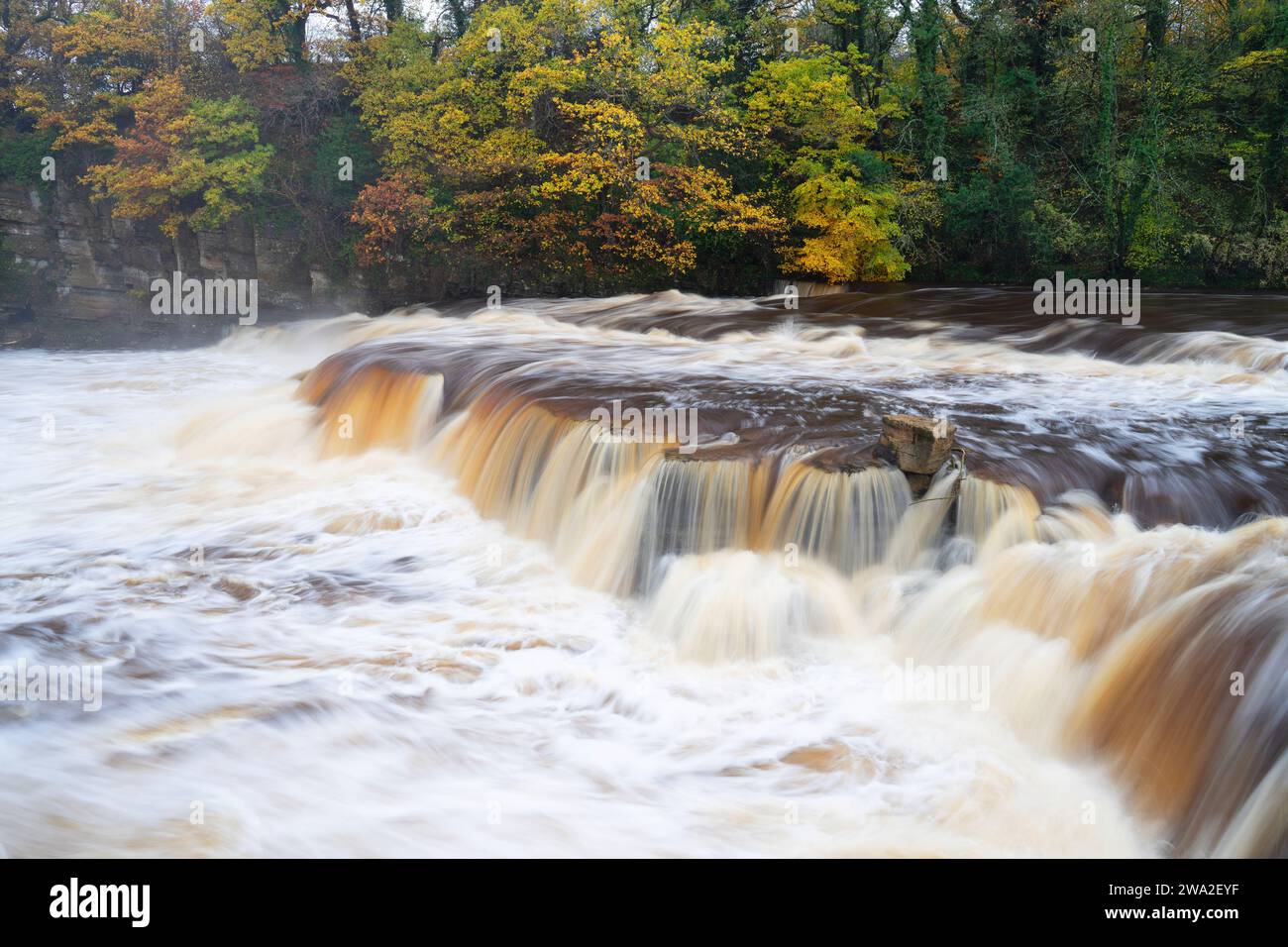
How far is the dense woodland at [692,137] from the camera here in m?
16.4

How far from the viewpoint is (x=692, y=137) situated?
53.5ft

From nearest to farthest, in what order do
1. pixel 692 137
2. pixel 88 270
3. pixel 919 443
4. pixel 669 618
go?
pixel 669 618, pixel 919 443, pixel 692 137, pixel 88 270

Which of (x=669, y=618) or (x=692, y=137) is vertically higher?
(x=692, y=137)

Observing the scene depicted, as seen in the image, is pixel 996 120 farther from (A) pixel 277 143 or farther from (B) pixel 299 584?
(B) pixel 299 584

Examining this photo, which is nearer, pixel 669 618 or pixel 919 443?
pixel 669 618

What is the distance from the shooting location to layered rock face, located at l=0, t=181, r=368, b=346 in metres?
19.7

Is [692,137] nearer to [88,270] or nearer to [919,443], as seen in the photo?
[919,443]

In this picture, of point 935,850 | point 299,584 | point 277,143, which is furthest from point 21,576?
point 277,143

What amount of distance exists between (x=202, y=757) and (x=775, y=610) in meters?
3.35

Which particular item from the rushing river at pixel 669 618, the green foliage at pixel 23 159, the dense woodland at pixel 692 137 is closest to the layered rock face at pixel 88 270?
the green foliage at pixel 23 159

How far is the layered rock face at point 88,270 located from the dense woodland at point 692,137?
650 mm

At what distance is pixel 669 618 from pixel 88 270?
1874 cm

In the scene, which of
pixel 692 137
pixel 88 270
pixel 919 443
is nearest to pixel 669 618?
pixel 919 443

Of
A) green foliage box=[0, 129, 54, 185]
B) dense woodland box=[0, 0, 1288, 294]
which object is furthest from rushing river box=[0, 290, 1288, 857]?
green foliage box=[0, 129, 54, 185]
